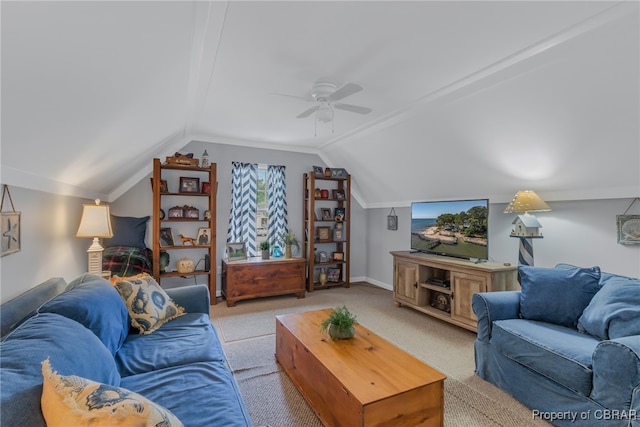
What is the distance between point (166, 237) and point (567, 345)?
14.3 ft

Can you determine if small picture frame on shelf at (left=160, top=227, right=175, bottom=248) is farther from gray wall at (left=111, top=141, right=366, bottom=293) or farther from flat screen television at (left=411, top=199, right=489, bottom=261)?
flat screen television at (left=411, top=199, right=489, bottom=261)

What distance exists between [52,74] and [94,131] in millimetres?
897

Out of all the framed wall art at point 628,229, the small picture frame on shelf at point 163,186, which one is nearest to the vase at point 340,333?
the framed wall art at point 628,229

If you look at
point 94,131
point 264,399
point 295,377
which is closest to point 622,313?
point 295,377

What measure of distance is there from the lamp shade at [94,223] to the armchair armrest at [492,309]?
3270mm

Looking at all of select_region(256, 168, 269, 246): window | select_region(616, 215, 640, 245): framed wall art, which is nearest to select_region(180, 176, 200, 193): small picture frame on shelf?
select_region(256, 168, 269, 246): window

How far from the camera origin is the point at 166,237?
414 centimetres

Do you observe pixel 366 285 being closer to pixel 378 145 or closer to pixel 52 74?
pixel 378 145

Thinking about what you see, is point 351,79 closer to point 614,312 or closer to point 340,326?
point 340,326

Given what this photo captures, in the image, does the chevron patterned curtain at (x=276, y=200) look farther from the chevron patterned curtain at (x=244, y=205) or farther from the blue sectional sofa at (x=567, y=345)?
the blue sectional sofa at (x=567, y=345)

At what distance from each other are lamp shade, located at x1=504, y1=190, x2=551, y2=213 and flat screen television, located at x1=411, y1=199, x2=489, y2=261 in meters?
0.41

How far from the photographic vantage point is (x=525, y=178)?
3.02 m

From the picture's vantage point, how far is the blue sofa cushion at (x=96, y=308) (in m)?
1.47

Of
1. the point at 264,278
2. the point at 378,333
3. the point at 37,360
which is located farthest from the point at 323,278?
the point at 37,360
